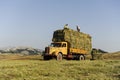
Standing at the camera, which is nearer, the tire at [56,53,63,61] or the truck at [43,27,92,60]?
the tire at [56,53,63,61]

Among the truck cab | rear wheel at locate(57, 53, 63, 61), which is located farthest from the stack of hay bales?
rear wheel at locate(57, 53, 63, 61)

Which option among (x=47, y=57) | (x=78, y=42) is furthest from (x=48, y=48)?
(x=78, y=42)

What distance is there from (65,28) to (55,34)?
1.68 metres

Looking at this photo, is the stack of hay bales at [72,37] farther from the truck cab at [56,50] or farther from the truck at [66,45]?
the truck cab at [56,50]

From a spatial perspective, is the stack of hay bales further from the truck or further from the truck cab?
the truck cab

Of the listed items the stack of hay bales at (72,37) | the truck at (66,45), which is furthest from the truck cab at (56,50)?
Answer: the stack of hay bales at (72,37)

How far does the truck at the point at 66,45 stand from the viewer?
39.2 m

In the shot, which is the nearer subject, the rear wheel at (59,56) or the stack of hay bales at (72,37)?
the rear wheel at (59,56)

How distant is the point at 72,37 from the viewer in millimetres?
40656

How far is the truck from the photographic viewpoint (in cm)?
3916

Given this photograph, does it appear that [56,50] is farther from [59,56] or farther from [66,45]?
[66,45]

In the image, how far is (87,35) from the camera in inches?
1738

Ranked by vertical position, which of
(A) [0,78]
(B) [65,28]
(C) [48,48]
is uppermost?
(B) [65,28]

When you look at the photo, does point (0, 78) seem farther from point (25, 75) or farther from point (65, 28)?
point (65, 28)
